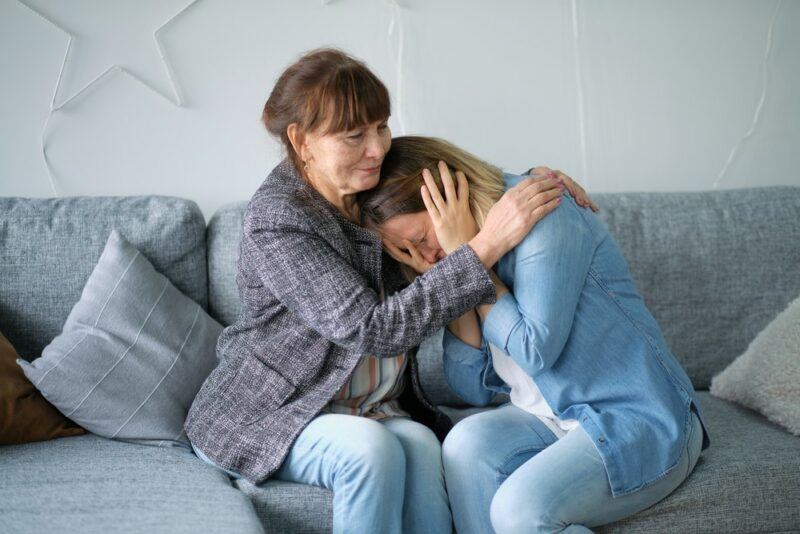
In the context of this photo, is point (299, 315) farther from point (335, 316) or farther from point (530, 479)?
point (530, 479)

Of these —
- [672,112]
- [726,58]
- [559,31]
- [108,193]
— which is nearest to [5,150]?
[108,193]

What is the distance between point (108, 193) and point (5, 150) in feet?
0.90

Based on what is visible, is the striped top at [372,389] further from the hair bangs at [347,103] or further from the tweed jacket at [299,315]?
the hair bangs at [347,103]

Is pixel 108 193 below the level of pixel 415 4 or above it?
below

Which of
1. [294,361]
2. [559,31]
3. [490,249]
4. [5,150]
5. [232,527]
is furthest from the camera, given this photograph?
[559,31]

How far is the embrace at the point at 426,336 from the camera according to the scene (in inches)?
61.5

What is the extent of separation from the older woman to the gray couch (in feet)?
0.34

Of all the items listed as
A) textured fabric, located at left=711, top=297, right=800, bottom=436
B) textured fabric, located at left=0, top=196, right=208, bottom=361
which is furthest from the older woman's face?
textured fabric, located at left=711, top=297, right=800, bottom=436

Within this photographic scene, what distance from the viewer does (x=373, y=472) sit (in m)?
1.54

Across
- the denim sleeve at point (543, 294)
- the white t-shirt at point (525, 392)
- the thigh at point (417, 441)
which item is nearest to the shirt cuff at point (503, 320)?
the denim sleeve at point (543, 294)

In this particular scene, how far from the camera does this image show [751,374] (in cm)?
208

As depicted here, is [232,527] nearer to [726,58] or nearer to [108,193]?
[108,193]

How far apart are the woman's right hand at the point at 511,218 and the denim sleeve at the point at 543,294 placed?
0.9 inches

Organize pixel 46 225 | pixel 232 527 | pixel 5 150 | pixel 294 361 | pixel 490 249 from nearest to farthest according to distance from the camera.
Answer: pixel 232 527 → pixel 490 249 → pixel 294 361 → pixel 46 225 → pixel 5 150
